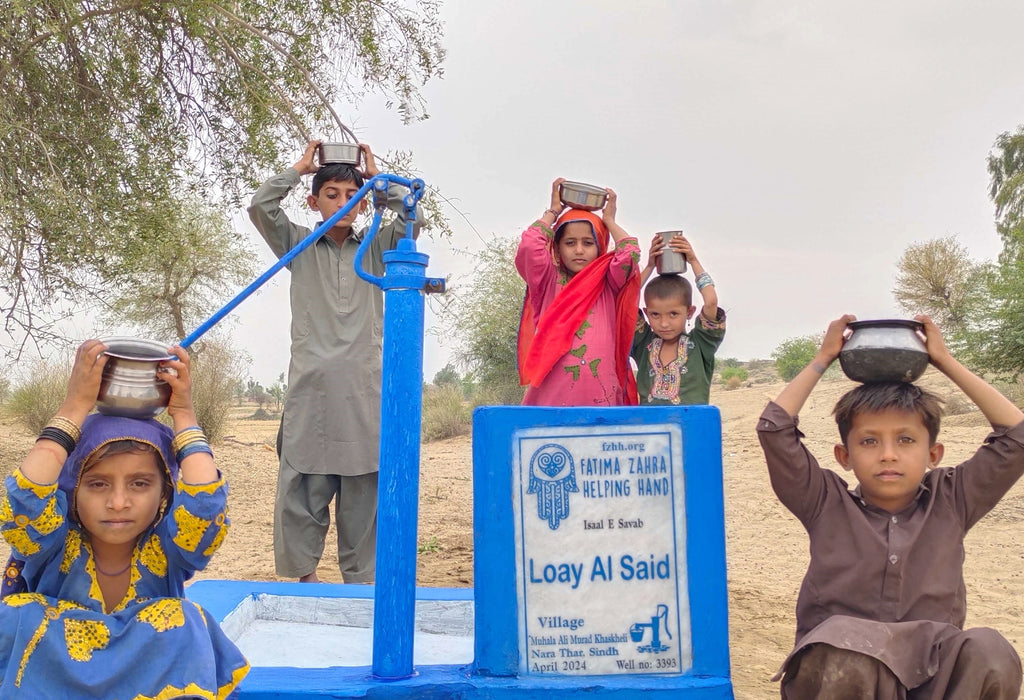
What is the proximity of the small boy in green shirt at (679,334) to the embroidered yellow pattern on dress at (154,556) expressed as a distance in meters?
1.90

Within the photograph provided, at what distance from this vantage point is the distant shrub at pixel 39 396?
44.6 feet

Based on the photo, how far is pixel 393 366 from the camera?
2330 millimetres

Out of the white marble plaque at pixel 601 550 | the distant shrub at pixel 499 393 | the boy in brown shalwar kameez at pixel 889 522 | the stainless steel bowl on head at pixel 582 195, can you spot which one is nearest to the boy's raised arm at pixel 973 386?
the boy in brown shalwar kameez at pixel 889 522

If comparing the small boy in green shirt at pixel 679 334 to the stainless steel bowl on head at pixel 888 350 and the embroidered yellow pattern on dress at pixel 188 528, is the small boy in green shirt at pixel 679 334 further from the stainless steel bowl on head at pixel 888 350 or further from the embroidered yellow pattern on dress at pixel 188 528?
the embroidered yellow pattern on dress at pixel 188 528

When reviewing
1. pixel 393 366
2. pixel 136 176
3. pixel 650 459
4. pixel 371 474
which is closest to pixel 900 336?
pixel 650 459

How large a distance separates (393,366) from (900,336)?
1314mm

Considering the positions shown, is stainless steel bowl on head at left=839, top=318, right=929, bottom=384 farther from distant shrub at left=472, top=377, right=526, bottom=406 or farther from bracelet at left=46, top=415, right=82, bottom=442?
distant shrub at left=472, top=377, right=526, bottom=406

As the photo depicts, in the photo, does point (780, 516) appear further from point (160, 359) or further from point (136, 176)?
point (160, 359)

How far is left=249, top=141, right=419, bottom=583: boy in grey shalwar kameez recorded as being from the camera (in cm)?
365

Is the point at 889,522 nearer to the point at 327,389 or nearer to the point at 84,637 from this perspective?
the point at 84,637

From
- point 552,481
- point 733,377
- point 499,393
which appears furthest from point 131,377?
point 733,377

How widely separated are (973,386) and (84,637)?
7.48 feet

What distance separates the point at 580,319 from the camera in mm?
3504

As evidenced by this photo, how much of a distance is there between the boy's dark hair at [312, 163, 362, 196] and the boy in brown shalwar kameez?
2.08 metres
